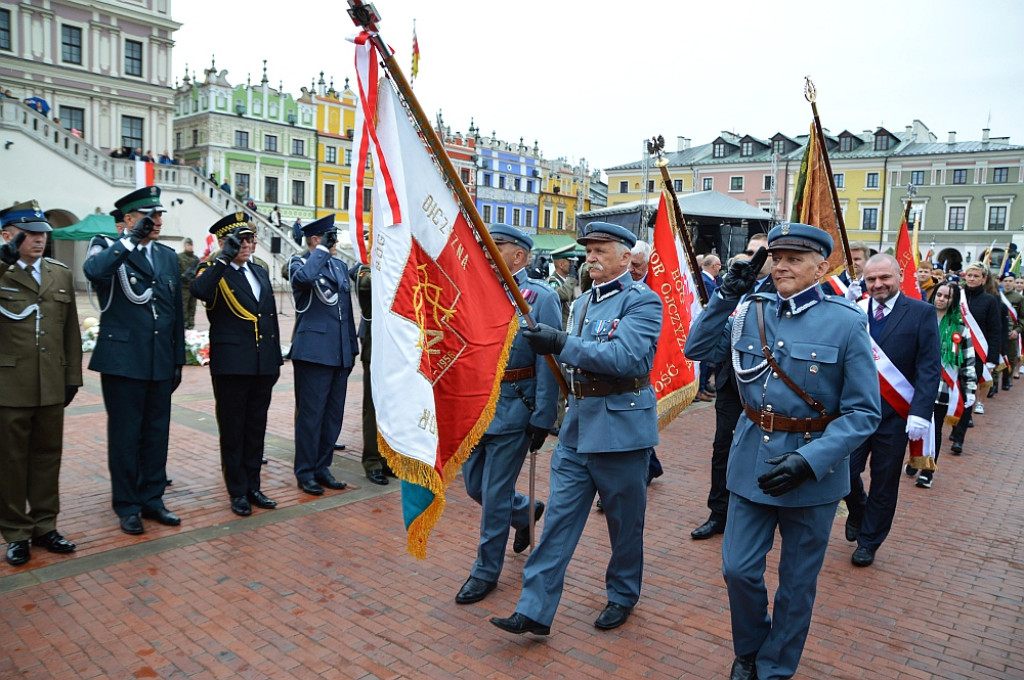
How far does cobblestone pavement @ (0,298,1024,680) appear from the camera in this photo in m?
3.85

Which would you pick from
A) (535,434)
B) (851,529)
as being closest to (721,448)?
(851,529)

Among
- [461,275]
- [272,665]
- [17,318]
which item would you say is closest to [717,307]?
[461,275]

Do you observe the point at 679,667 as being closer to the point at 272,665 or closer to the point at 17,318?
the point at 272,665

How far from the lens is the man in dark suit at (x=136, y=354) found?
5410 mm

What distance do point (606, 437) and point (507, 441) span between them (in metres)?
0.72

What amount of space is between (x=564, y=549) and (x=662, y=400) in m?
2.01

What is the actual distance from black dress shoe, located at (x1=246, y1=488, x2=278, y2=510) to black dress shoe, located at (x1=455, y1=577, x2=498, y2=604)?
2159 millimetres

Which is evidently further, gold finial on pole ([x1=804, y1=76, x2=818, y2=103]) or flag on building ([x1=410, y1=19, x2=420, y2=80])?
gold finial on pole ([x1=804, y1=76, x2=818, y2=103])

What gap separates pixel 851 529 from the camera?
5875 mm

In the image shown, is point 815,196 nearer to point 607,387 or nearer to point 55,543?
point 607,387

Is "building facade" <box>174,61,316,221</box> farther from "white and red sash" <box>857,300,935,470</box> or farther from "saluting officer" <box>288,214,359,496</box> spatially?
"white and red sash" <box>857,300,935,470</box>

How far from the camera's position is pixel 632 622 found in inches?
172

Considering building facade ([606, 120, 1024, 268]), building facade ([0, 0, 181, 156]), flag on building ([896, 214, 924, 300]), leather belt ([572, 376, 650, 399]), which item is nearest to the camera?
leather belt ([572, 376, 650, 399])

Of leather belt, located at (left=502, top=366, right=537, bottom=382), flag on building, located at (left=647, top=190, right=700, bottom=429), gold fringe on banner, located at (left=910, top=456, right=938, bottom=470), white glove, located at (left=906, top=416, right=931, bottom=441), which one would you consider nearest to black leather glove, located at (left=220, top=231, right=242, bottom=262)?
leather belt, located at (left=502, top=366, right=537, bottom=382)
